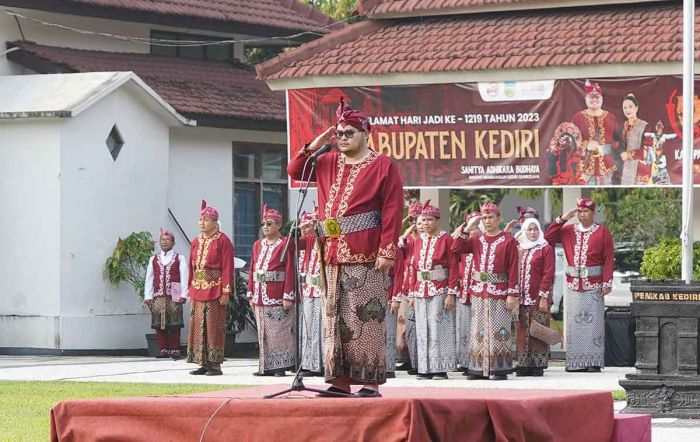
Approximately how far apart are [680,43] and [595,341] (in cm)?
346

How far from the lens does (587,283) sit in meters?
18.9

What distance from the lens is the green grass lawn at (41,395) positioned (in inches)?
484

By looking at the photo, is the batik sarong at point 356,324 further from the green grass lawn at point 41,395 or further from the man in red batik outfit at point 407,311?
the man in red batik outfit at point 407,311

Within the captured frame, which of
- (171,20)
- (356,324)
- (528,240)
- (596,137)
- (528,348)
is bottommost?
(528,348)

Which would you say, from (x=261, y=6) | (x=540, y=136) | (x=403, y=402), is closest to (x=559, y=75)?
(x=540, y=136)

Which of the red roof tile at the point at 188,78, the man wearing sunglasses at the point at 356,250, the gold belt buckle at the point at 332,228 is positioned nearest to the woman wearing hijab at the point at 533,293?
the red roof tile at the point at 188,78

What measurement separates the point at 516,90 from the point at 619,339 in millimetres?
3151

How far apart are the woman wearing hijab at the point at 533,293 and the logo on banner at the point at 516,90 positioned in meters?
1.69

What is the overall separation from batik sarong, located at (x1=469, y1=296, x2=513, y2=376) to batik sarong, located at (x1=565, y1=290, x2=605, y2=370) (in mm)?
1357

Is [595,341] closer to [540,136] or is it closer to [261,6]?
[540,136]

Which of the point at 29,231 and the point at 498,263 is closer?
the point at 498,263

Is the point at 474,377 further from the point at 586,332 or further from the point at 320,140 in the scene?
the point at 320,140

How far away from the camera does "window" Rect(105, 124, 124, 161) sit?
22.0 meters

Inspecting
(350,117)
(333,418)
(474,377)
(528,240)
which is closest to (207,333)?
(474,377)
